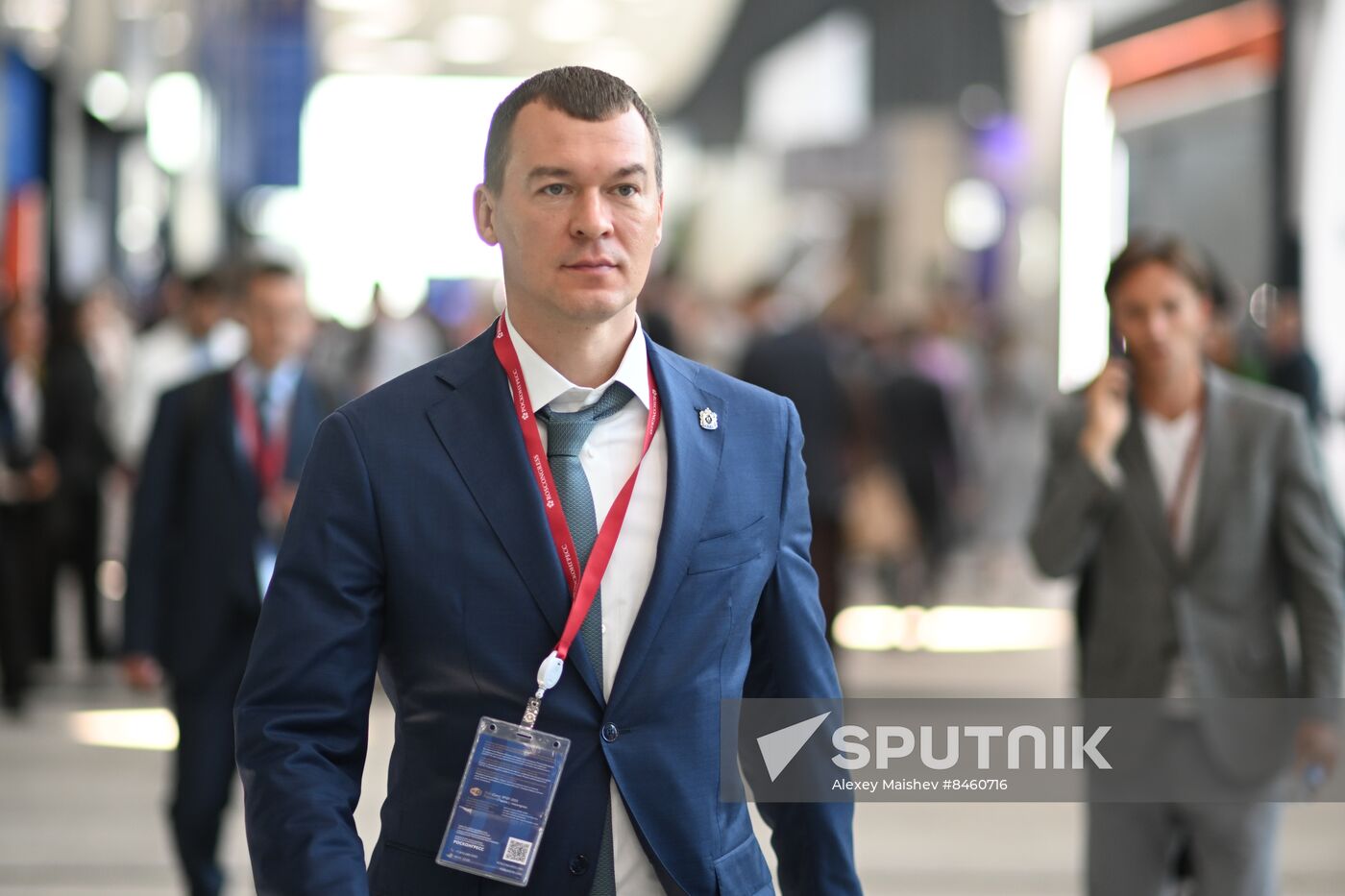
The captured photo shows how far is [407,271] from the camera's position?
4059 centimetres

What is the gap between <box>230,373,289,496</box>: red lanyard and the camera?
5.33 metres

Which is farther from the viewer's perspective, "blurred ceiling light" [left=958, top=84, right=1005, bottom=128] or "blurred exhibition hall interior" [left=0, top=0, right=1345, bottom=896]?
"blurred ceiling light" [left=958, top=84, right=1005, bottom=128]

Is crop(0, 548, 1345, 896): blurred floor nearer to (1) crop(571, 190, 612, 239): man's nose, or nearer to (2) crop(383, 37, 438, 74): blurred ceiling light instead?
(1) crop(571, 190, 612, 239): man's nose

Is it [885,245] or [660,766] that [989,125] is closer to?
[885,245]

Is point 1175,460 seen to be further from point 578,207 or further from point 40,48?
point 40,48

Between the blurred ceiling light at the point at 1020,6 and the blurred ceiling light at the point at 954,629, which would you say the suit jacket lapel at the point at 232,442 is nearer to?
the blurred ceiling light at the point at 954,629

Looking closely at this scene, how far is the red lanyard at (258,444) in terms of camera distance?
533 cm

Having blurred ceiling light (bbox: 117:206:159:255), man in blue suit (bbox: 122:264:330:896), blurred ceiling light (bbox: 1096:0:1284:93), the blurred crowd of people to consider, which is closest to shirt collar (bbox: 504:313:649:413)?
man in blue suit (bbox: 122:264:330:896)

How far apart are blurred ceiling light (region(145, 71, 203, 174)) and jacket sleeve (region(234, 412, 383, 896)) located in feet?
67.6

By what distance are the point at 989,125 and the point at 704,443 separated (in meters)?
29.5

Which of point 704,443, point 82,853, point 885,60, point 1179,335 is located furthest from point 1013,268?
point 704,443

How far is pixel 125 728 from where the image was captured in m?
9.21

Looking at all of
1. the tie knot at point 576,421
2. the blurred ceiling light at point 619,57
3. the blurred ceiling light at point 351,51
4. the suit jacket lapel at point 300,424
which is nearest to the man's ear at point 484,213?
the tie knot at point 576,421

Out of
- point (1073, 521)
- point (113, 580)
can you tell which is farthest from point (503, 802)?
point (113, 580)
